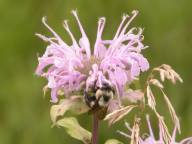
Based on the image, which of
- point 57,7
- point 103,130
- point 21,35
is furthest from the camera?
point 57,7

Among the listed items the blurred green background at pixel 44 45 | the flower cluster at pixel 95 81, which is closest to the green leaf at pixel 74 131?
the flower cluster at pixel 95 81

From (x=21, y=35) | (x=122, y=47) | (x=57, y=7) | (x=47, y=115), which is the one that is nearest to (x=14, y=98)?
(x=47, y=115)

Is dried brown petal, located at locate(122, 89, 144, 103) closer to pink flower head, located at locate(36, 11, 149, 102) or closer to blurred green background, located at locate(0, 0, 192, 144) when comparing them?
pink flower head, located at locate(36, 11, 149, 102)

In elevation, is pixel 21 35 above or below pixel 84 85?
above

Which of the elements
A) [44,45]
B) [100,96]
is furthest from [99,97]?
[44,45]

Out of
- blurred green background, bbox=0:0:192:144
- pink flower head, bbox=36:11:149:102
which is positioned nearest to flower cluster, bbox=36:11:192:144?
pink flower head, bbox=36:11:149:102

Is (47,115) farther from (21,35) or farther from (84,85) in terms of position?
(84,85)

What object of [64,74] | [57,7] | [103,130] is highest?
[57,7]

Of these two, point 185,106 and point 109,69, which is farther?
point 185,106
